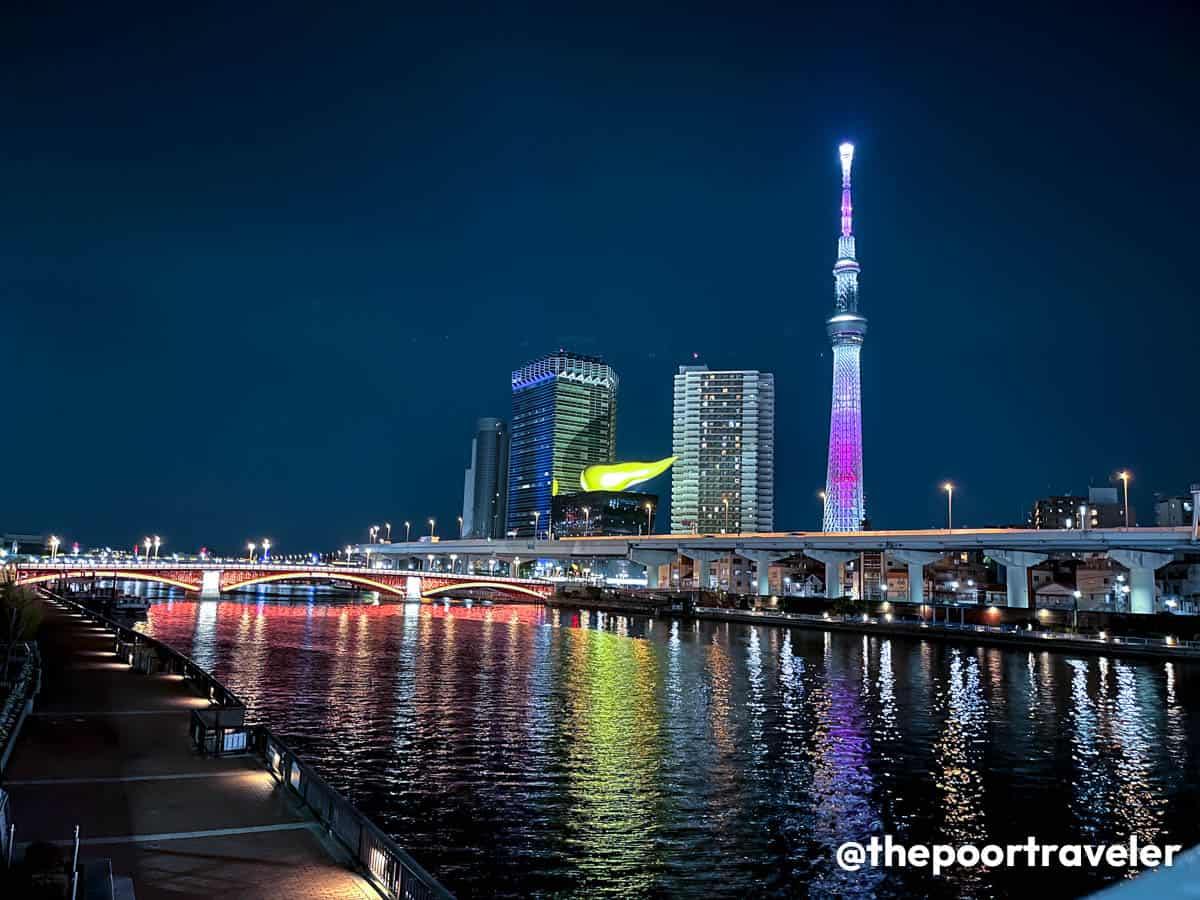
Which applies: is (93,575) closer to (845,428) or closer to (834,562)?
(834,562)

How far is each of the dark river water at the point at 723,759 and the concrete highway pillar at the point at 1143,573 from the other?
19180mm

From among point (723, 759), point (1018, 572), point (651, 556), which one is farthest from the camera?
point (651, 556)

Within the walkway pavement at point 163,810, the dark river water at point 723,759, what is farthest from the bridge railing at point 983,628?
the walkway pavement at point 163,810

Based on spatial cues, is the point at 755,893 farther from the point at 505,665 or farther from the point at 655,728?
the point at 505,665

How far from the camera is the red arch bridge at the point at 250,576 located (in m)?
101

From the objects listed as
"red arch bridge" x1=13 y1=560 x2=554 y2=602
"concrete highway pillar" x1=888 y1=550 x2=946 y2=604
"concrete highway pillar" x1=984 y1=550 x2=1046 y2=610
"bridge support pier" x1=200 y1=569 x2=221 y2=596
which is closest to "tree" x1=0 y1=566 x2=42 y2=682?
"red arch bridge" x1=13 y1=560 x2=554 y2=602

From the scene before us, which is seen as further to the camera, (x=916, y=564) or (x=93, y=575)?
(x=93, y=575)

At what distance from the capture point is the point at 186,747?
22188 millimetres

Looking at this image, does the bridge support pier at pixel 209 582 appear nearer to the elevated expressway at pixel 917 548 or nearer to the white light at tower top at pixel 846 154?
the elevated expressway at pixel 917 548

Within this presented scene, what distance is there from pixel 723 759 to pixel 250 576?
4281 inches

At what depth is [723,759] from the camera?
98.3ft

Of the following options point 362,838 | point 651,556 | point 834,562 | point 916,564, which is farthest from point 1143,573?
point 362,838

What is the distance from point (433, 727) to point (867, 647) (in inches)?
1996

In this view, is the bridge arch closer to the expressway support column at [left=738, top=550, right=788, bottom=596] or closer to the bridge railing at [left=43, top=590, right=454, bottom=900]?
the expressway support column at [left=738, top=550, right=788, bottom=596]
